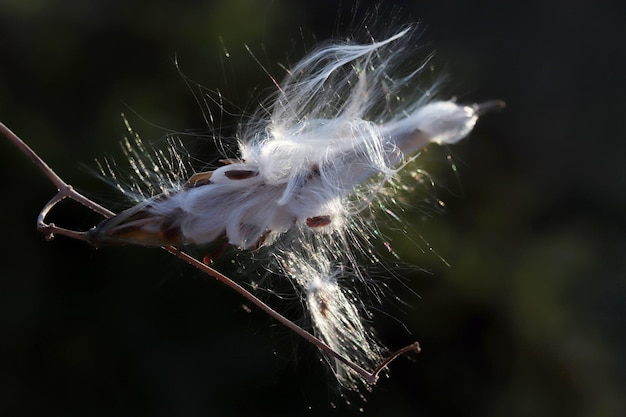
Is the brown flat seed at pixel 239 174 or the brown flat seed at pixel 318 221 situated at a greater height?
the brown flat seed at pixel 239 174

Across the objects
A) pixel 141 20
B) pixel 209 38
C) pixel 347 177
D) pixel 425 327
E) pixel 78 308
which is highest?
pixel 141 20

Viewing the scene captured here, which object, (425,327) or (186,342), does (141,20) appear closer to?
(186,342)

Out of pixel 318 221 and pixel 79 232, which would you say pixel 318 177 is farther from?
pixel 79 232

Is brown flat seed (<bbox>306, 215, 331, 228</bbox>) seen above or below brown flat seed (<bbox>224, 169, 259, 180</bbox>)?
below

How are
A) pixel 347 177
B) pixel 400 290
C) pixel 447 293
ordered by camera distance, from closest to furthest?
pixel 347 177, pixel 400 290, pixel 447 293

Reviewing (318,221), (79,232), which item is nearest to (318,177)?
(318,221)

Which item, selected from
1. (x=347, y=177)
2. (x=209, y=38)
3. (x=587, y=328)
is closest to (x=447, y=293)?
(x=587, y=328)
